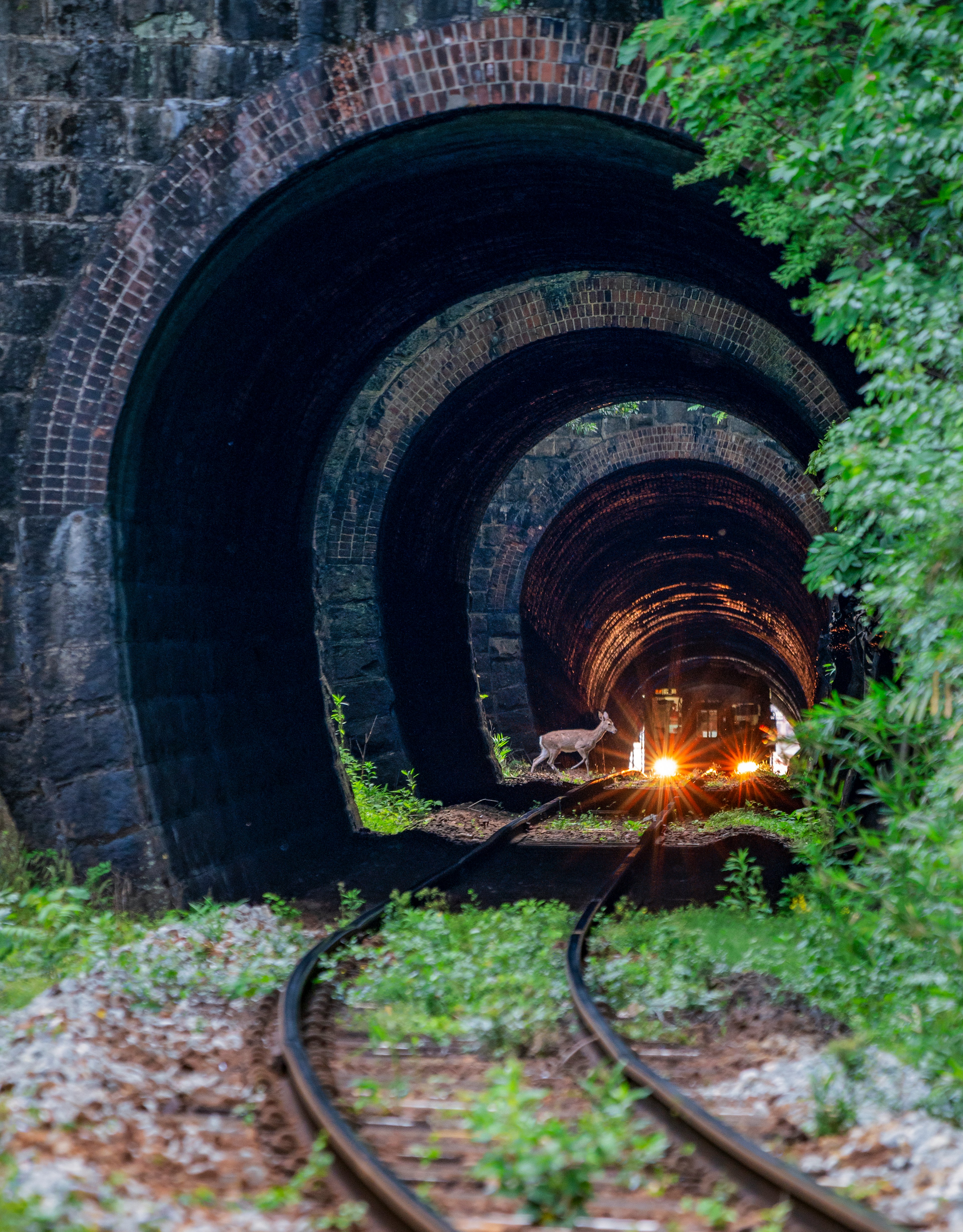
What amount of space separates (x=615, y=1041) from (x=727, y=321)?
535 inches

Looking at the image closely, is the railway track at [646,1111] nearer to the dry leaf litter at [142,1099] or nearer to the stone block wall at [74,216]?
the dry leaf litter at [142,1099]

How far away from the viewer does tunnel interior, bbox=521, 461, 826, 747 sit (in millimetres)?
26156

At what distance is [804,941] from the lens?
772 centimetres

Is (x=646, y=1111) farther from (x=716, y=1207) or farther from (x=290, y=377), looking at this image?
(x=290, y=377)

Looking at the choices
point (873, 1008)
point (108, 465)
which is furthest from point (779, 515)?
point (873, 1008)

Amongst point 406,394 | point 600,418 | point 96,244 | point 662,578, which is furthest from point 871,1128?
point 662,578

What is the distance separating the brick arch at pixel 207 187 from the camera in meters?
9.33

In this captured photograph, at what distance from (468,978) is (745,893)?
14.6ft

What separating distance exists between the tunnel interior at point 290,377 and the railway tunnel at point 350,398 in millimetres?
35

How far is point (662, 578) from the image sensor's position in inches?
1399

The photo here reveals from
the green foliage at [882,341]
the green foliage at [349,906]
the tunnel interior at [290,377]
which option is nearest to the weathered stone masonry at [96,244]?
A: the tunnel interior at [290,377]

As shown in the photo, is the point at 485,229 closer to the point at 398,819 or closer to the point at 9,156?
the point at 9,156

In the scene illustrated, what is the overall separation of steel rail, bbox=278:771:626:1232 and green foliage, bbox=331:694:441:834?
571cm

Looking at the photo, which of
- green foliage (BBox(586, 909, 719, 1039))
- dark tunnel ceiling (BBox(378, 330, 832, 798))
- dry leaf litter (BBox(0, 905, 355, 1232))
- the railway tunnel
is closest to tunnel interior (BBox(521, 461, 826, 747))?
dark tunnel ceiling (BBox(378, 330, 832, 798))
